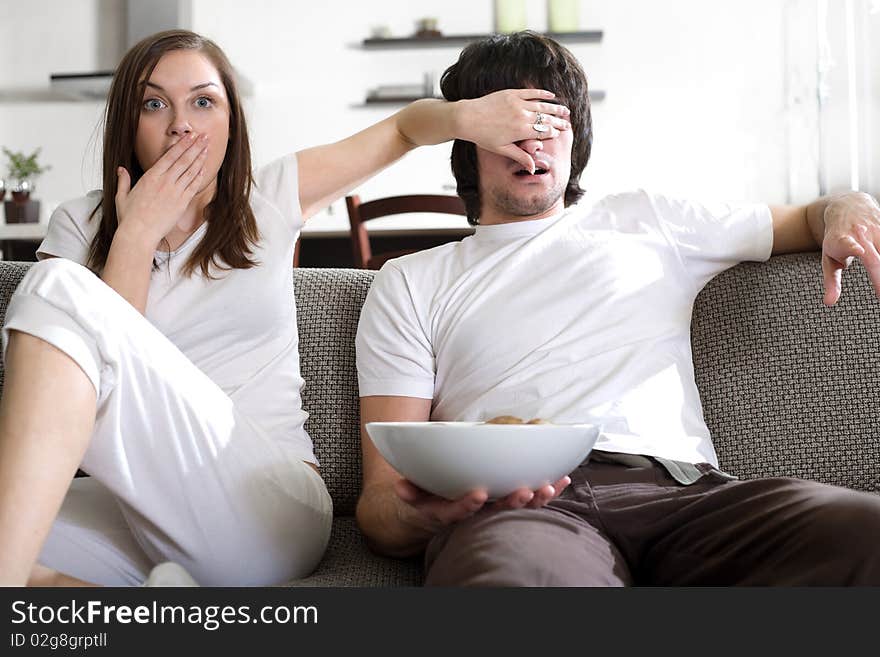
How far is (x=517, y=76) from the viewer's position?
5.40ft

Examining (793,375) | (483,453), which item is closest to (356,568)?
(483,453)

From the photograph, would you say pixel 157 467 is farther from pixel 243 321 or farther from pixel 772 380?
pixel 772 380

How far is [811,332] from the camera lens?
4.95ft

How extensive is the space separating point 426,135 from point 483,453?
2.67 ft

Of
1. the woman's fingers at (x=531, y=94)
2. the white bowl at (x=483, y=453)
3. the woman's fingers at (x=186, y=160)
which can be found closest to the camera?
the white bowl at (x=483, y=453)

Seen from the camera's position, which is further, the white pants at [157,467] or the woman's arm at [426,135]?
the woman's arm at [426,135]

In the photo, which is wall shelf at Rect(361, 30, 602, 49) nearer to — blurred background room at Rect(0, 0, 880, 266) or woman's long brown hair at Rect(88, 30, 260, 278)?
blurred background room at Rect(0, 0, 880, 266)

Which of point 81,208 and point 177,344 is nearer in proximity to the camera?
point 177,344

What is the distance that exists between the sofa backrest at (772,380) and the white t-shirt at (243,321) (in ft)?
0.38

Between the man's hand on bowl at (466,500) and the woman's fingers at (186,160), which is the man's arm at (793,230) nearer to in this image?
the man's hand on bowl at (466,500)

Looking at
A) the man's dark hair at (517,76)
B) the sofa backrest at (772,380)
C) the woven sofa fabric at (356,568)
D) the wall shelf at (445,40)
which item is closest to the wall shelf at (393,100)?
the wall shelf at (445,40)

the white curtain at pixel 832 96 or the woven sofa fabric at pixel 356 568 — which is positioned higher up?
the white curtain at pixel 832 96

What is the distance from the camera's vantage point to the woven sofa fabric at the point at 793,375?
1467mm

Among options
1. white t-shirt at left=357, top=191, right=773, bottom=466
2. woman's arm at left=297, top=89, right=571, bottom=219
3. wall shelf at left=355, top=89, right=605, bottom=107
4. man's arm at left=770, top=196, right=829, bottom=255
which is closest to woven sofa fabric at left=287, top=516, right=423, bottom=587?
white t-shirt at left=357, top=191, right=773, bottom=466
